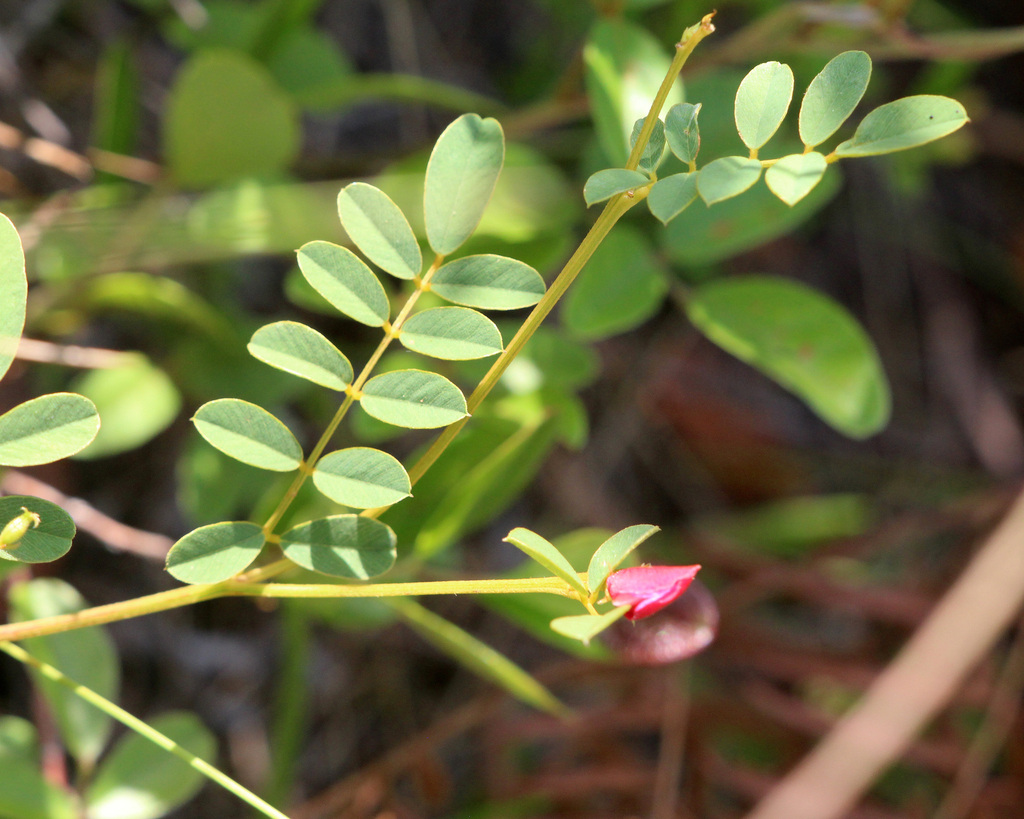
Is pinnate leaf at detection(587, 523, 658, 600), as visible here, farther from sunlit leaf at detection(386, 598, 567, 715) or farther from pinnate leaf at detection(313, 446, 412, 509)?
sunlit leaf at detection(386, 598, 567, 715)

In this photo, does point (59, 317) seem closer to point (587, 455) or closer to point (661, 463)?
point (587, 455)

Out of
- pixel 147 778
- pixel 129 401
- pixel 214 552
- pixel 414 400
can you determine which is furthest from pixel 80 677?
pixel 414 400

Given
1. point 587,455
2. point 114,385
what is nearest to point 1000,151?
point 587,455

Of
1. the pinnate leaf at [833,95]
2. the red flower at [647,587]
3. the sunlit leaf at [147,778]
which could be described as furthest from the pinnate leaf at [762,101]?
the sunlit leaf at [147,778]

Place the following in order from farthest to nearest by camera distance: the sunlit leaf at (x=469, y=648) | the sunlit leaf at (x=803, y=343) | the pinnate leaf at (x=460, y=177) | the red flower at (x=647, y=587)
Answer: the sunlit leaf at (x=803, y=343)
the sunlit leaf at (x=469, y=648)
the pinnate leaf at (x=460, y=177)
the red flower at (x=647, y=587)

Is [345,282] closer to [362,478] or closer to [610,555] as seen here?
[362,478]

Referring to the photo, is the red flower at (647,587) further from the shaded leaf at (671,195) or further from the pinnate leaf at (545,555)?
the shaded leaf at (671,195)
